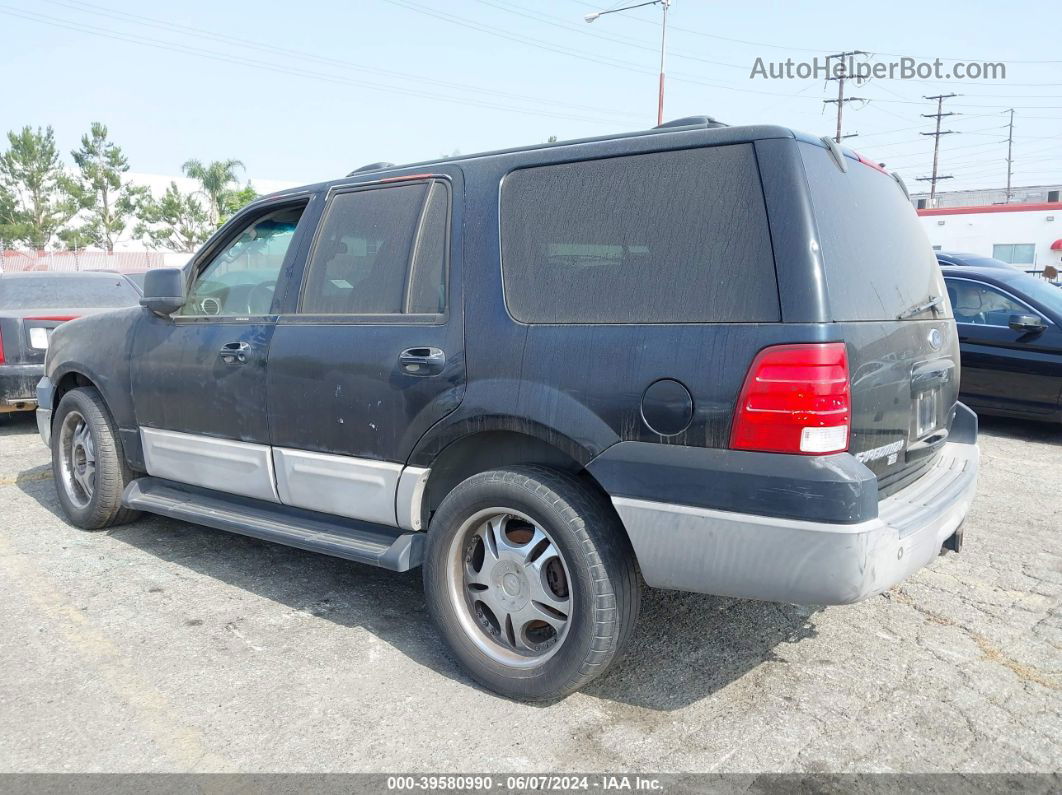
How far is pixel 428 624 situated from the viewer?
12.5 ft

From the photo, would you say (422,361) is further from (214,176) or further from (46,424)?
(214,176)

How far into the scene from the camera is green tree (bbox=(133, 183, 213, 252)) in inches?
1881

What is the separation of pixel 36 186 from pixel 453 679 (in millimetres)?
51512

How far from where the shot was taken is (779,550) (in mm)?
2609

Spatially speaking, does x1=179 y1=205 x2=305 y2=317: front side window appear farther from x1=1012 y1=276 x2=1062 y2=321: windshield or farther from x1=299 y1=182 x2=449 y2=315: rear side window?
x1=1012 y1=276 x2=1062 y2=321: windshield

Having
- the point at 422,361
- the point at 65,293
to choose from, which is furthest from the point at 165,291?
the point at 65,293

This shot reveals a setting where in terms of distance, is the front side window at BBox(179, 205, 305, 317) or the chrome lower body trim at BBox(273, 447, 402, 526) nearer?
the chrome lower body trim at BBox(273, 447, 402, 526)

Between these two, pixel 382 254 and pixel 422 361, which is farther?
pixel 382 254

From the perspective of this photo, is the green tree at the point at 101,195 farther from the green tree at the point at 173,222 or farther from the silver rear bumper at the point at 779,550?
the silver rear bumper at the point at 779,550

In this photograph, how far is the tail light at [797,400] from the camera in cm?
258

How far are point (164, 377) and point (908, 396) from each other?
353 cm

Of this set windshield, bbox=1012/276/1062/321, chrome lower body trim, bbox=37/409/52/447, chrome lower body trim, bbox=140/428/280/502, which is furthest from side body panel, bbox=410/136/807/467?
windshield, bbox=1012/276/1062/321

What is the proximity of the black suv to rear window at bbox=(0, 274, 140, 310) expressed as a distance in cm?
527

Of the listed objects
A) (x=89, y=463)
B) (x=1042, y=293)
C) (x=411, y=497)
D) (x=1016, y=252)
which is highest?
(x=1016, y=252)
